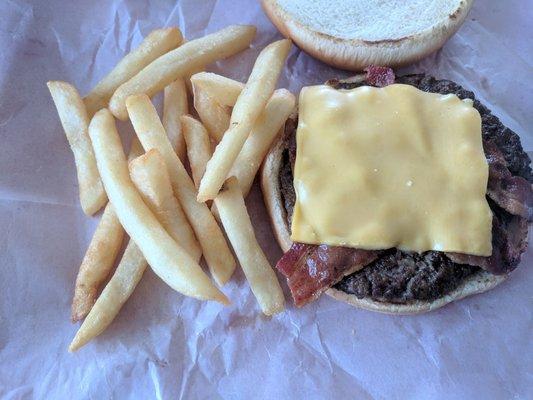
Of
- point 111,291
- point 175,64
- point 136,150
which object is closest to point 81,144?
point 136,150

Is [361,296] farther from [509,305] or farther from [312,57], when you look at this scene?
[312,57]

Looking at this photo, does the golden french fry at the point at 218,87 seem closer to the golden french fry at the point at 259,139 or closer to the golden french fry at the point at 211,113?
the golden french fry at the point at 211,113

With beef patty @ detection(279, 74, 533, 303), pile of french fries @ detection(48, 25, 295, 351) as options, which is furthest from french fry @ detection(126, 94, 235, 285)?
beef patty @ detection(279, 74, 533, 303)

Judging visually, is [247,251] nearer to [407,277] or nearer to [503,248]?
[407,277]

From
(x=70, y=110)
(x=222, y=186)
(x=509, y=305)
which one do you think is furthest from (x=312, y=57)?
(x=509, y=305)

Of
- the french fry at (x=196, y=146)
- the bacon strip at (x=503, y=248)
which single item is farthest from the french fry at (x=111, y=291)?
the bacon strip at (x=503, y=248)

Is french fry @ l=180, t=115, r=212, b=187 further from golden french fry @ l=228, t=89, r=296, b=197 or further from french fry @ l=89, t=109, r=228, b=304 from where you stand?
french fry @ l=89, t=109, r=228, b=304

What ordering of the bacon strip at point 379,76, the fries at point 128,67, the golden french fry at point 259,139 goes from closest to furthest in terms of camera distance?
the golden french fry at point 259,139
the bacon strip at point 379,76
the fries at point 128,67
